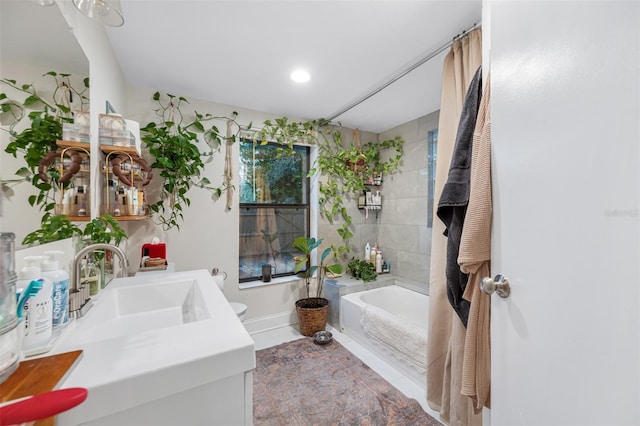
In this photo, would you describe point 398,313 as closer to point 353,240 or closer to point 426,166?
point 353,240

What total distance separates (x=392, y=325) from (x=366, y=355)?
43 cm

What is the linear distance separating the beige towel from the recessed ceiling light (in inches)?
58.1

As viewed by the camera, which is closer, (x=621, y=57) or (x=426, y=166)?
(x=621, y=57)

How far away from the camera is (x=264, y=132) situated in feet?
9.19

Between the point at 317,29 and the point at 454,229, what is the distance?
144cm

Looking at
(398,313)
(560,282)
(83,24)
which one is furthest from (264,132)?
(560,282)

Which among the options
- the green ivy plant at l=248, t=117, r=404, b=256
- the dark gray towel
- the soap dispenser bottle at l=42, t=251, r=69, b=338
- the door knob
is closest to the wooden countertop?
the soap dispenser bottle at l=42, t=251, r=69, b=338

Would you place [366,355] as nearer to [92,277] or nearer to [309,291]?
[309,291]

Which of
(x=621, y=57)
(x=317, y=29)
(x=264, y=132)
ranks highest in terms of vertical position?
(x=317, y=29)

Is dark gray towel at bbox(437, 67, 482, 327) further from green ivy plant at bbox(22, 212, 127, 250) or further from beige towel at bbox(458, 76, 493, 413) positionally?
green ivy plant at bbox(22, 212, 127, 250)

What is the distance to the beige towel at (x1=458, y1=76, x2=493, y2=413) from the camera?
3.07 feet

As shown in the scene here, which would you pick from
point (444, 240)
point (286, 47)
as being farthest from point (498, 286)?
point (286, 47)

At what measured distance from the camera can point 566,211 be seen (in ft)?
2.22

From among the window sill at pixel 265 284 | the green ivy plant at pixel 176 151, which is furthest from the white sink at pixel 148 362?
the window sill at pixel 265 284
